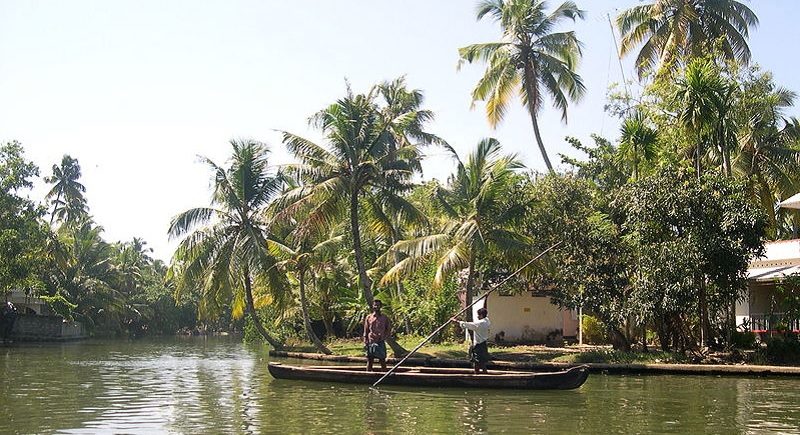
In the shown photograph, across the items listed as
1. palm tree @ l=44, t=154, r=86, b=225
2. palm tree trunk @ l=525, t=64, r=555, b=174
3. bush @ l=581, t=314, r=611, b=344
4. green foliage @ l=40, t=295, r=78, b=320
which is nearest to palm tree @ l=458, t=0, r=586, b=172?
palm tree trunk @ l=525, t=64, r=555, b=174

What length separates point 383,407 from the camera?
1344 cm

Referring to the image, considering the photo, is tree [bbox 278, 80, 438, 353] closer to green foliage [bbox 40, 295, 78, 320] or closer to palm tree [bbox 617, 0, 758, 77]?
palm tree [bbox 617, 0, 758, 77]

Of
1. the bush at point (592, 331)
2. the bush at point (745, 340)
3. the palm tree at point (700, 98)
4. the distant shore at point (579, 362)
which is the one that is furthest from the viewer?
the bush at point (592, 331)

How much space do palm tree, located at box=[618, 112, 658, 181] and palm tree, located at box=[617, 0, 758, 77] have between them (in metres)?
4.40

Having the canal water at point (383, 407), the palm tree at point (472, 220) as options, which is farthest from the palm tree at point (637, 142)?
the canal water at point (383, 407)

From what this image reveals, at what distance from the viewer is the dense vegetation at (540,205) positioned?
20281 millimetres

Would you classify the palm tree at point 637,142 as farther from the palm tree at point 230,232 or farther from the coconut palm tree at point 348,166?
the palm tree at point 230,232

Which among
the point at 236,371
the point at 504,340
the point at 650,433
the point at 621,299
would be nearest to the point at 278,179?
the point at 236,371

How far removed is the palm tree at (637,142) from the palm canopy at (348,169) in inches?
240

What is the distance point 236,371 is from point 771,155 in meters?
19.7

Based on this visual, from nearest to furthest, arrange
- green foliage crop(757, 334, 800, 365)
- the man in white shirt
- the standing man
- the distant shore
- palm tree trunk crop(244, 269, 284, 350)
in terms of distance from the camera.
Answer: the man in white shirt → the standing man → the distant shore → green foliage crop(757, 334, 800, 365) → palm tree trunk crop(244, 269, 284, 350)

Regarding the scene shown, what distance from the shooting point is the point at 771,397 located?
48.0ft

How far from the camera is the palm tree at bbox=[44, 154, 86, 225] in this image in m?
59.0

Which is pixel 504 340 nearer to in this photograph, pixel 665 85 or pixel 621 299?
pixel 621 299
